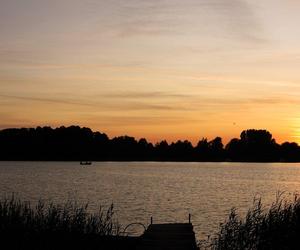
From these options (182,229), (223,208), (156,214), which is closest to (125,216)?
(156,214)

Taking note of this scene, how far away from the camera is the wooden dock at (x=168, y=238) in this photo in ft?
61.4

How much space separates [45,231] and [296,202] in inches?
380

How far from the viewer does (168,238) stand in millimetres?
20531

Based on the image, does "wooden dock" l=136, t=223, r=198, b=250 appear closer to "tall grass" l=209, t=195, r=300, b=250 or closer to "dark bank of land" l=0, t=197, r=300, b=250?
"dark bank of land" l=0, t=197, r=300, b=250

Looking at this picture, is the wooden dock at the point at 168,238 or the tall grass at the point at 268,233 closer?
the tall grass at the point at 268,233

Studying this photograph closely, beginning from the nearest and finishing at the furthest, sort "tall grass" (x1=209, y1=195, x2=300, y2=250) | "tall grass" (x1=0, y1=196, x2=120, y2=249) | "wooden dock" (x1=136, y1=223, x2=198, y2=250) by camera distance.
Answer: "tall grass" (x1=0, y1=196, x2=120, y2=249) → "tall grass" (x1=209, y1=195, x2=300, y2=250) → "wooden dock" (x1=136, y1=223, x2=198, y2=250)

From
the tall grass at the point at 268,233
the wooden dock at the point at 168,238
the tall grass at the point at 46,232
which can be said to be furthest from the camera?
the wooden dock at the point at 168,238

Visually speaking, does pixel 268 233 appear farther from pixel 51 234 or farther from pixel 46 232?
pixel 46 232

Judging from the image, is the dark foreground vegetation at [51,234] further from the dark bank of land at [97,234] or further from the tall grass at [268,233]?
the tall grass at [268,233]

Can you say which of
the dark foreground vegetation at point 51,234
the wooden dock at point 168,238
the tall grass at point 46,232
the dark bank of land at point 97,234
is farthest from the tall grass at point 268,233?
the tall grass at point 46,232


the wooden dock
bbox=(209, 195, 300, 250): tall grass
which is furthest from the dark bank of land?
the wooden dock

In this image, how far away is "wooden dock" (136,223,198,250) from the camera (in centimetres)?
1872

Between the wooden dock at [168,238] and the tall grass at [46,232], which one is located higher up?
the tall grass at [46,232]

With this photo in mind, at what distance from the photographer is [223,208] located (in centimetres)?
5581
